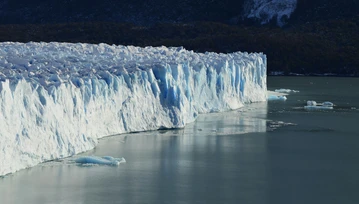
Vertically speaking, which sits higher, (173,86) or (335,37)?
(335,37)

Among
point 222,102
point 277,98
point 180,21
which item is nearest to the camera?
Result: point 222,102

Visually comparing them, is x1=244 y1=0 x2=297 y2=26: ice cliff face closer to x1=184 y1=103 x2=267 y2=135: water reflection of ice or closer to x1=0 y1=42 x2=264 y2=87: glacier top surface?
x1=0 y1=42 x2=264 y2=87: glacier top surface

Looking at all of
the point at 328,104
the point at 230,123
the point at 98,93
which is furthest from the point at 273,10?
the point at 98,93

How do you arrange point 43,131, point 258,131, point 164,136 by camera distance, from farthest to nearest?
point 258,131 < point 164,136 < point 43,131

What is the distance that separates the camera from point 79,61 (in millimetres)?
15000

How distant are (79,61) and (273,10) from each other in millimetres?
30890

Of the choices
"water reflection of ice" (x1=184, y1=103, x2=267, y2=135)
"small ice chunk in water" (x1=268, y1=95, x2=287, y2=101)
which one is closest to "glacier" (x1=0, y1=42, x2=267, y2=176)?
"water reflection of ice" (x1=184, y1=103, x2=267, y2=135)

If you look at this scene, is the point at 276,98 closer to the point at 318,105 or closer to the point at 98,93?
the point at 318,105

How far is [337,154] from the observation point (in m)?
12.5

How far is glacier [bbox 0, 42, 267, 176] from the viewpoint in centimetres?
979

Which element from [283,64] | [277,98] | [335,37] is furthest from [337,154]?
[335,37]

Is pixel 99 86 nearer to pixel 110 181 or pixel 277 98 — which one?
pixel 110 181

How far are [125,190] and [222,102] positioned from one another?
8.09 metres

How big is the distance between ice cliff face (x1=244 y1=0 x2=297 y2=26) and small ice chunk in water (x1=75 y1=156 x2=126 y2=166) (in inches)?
1326
